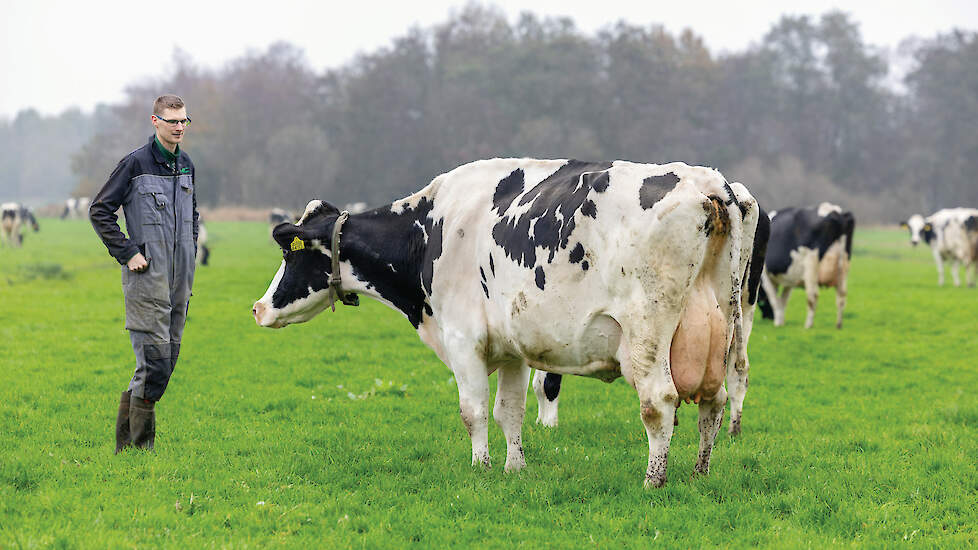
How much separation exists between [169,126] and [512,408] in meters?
3.42

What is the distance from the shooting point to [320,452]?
709 centimetres

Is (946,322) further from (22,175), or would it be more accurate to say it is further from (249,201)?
(22,175)

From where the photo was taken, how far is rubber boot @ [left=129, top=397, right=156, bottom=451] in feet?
22.1

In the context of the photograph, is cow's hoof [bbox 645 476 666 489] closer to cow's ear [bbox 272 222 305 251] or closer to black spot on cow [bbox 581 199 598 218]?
black spot on cow [bbox 581 199 598 218]

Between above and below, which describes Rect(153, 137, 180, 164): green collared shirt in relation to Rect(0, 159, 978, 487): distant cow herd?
above

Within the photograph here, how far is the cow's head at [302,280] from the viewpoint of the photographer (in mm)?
7109

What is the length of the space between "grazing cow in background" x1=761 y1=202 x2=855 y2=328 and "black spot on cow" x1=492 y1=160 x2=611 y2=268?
10.2m

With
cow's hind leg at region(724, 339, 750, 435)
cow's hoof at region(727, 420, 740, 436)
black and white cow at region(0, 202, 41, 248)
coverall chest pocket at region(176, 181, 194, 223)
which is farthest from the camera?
black and white cow at region(0, 202, 41, 248)

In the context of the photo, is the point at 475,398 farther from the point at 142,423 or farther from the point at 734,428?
the point at 734,428

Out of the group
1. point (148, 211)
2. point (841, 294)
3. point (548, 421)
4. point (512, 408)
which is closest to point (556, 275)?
point (512, 408)

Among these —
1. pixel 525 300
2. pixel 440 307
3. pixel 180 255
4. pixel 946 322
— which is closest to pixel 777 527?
pixel 525 300

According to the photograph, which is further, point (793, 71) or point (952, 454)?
point (793, 71)

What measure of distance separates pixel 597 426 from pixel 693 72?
7446 centimetres

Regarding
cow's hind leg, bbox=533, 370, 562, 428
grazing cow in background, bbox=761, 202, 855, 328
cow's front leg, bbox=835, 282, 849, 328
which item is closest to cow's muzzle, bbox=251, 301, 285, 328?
cow's hind leg, bbox=533, 370, 562, 428
